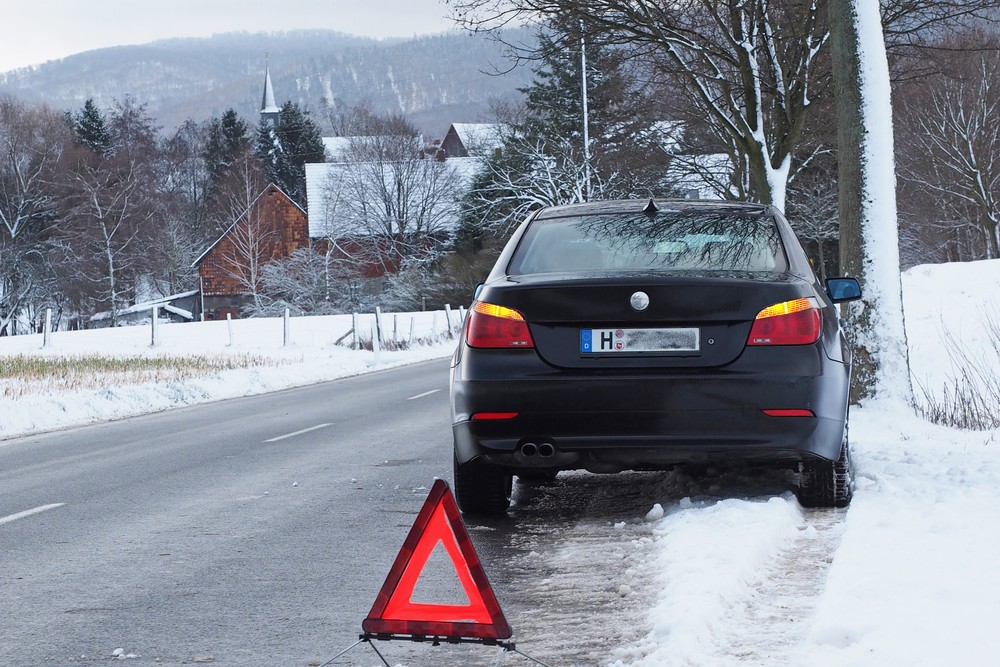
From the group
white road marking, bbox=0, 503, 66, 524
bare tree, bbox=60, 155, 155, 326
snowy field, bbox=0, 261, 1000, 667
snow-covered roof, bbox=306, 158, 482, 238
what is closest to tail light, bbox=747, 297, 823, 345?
snowy field, bbox=0, 261, 1000, 667

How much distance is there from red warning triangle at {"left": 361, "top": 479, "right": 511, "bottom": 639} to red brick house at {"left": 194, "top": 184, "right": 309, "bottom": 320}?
72.9 metres

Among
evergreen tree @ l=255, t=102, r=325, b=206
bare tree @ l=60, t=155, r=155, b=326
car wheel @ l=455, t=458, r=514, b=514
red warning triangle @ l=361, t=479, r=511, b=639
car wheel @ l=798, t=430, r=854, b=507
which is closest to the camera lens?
red warning triangle @ l=361, t=479, r=511, b=639

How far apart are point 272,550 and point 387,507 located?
1.42 m

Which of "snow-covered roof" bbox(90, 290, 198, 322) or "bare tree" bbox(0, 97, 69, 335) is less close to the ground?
"bare tree" bbox(0, 97, 69, 335)

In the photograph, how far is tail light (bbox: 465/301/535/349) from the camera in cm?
615

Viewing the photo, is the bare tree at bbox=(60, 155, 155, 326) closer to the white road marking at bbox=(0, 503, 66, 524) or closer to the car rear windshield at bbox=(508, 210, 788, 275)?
the white road marking at bbox=(0, 503, 66, 524)

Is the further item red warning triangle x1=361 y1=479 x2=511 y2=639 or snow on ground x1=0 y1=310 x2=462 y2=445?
snow on ground x1=0 y1=310 x2=462 y2=445

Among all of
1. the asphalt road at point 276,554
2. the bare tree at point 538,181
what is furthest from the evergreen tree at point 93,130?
the asphalt road at point 276,554

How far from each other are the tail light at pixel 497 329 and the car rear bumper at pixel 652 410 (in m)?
0.05

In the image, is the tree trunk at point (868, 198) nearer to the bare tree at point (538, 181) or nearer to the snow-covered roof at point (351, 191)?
the bare tree at point (538, 181)

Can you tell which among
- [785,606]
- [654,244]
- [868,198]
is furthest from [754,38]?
[785,606]

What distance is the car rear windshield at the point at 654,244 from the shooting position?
21.2 feet

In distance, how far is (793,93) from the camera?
2112 centimetres

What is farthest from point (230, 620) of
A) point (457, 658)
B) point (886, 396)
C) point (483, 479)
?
point (886, 396)
